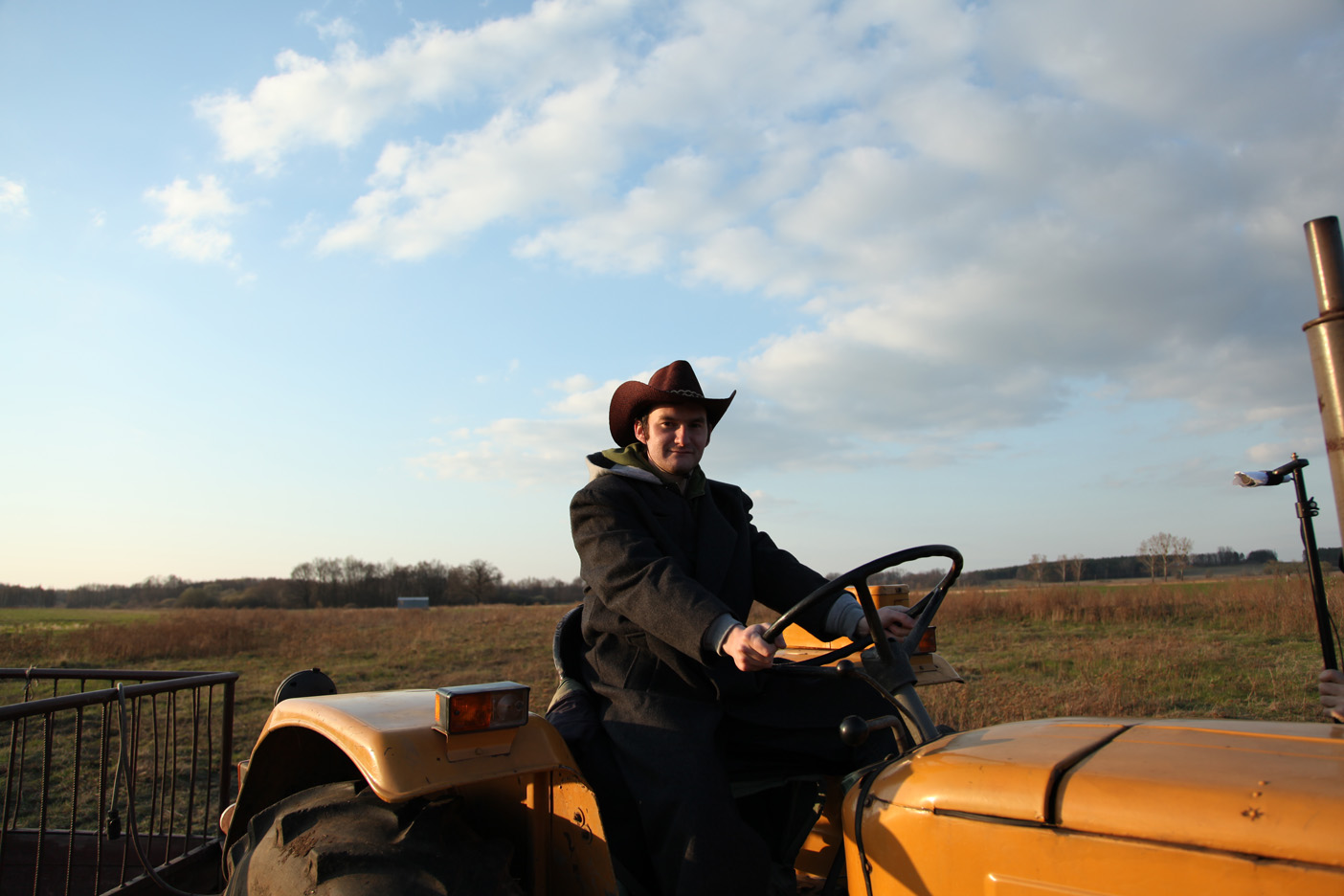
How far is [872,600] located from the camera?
1.81 m

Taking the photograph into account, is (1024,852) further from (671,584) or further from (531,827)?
(531,827)

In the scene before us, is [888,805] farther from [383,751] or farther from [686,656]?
[383,751]

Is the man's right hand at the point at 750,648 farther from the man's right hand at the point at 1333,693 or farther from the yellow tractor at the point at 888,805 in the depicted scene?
the man's right hand at the point at 1333,693

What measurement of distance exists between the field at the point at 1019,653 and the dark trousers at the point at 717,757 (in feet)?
15.1

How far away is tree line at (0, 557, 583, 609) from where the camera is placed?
203 feet

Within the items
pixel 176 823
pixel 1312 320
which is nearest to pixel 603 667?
pixel 1312 320

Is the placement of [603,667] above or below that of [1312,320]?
below

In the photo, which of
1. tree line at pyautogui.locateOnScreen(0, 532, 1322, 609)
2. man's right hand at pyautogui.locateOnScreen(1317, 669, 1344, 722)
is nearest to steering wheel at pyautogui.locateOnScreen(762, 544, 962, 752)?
man's right hand at pyautogui.locateOnScreen(1317, 669, 1344, 722)

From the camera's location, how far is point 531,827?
1973 mm

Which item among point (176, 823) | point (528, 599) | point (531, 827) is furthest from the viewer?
point (528, 599)

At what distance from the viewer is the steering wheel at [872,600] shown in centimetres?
170

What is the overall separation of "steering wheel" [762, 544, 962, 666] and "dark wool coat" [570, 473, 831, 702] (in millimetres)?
238

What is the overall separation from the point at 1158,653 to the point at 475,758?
1154cm

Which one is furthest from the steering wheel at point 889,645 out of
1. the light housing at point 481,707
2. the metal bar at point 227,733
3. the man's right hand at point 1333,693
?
the metal bar at point 227,733
